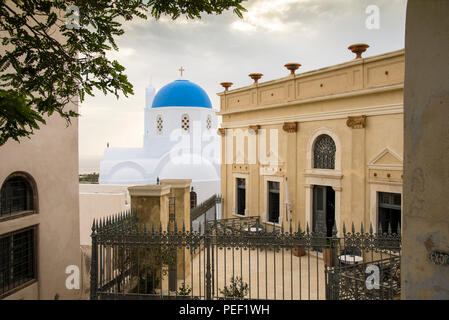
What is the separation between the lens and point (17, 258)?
5934 mm

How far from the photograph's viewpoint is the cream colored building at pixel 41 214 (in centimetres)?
570

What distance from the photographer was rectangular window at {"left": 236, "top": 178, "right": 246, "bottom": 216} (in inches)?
589

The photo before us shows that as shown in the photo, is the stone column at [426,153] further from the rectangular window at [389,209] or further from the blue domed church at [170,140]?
the blue domed church at [170,140]

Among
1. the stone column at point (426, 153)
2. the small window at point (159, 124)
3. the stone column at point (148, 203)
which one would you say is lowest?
the stone column at point (148, 203)

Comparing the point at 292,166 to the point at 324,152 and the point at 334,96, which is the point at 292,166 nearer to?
the point at 324,152

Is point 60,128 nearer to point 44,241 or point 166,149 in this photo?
point 44,241

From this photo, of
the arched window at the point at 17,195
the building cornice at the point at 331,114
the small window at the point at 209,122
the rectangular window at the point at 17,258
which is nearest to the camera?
the rectangular window at the point at 17,258

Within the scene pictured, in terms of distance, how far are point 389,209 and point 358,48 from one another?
16.8ft

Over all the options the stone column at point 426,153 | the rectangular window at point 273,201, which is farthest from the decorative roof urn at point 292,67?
the stone column at point 426,153

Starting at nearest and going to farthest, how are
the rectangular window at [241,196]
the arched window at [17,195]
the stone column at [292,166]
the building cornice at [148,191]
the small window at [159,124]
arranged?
the arched window at [17,195] < the building cornice at [148,191] < the stone column at [292,166] < the rectangular window at [241,196] < the small window at [159,124]

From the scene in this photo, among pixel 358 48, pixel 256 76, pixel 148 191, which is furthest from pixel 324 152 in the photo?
pixel 148 191

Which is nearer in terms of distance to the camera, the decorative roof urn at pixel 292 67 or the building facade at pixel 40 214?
the building facade at pixel 40 214

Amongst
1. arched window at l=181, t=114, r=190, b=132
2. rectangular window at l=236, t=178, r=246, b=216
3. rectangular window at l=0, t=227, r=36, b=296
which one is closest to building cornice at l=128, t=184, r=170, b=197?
rectangular window at l=0, t=227, r=36, b=296

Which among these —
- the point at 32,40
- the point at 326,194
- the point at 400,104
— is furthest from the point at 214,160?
the point at 32,40
